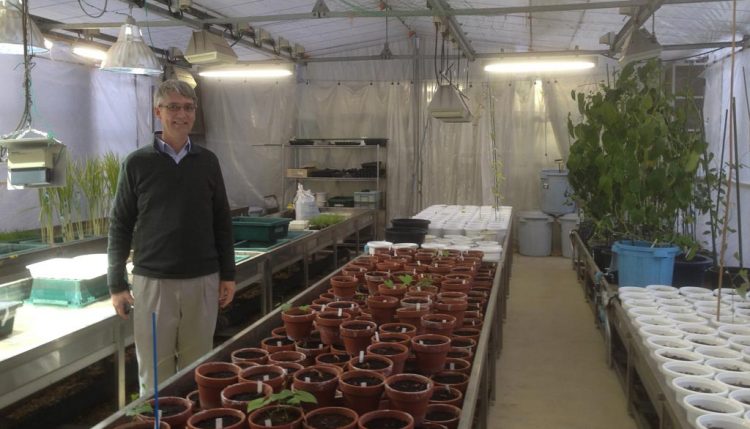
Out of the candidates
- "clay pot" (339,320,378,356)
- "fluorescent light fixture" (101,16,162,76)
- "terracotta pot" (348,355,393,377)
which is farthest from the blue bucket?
"fluorescent light fixture" (101,16,162,76)

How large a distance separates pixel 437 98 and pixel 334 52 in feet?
15.0

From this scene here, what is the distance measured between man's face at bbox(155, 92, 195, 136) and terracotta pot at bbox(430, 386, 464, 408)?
144cm

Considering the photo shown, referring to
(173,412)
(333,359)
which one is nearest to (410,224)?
(333,359)

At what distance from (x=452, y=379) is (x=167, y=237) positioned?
49.9 inches


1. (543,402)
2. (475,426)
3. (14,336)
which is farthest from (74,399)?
(543,402)

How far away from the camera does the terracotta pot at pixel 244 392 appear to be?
1.64 metres

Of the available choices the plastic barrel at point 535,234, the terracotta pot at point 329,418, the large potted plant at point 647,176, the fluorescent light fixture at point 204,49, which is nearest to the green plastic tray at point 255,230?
the fluorescent light fixture at point 204,49

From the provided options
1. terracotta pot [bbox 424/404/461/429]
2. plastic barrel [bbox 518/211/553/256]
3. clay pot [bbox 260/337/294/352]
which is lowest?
plastic barrel [bbox 518/211/553/256]

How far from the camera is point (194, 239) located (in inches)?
97.2

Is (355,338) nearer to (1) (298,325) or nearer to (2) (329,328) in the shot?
(2) (329,328)

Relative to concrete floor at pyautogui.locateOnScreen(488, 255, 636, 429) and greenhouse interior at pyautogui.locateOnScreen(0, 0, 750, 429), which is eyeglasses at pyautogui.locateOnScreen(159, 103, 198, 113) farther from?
concrete floor at pyautogui.locateOnScreen(488, 255, 636, 429)

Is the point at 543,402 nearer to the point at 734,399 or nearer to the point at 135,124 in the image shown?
the point at 734,399

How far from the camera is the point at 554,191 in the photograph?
26.8ft

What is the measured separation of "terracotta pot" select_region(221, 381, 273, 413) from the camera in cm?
164
